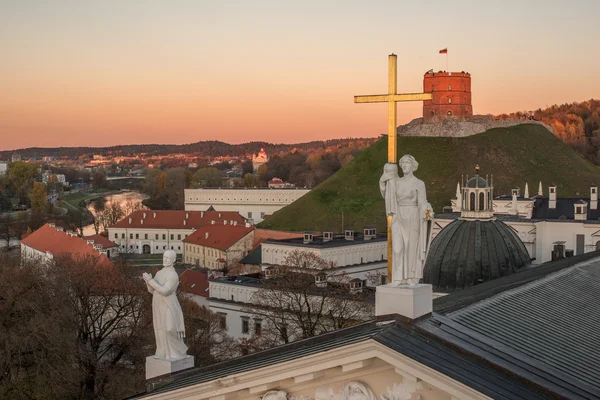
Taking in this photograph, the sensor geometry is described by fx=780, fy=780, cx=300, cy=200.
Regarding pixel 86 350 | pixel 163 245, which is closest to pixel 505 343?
pixel 86 350

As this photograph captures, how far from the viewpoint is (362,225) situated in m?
124

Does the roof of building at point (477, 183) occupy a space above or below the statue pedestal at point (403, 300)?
below

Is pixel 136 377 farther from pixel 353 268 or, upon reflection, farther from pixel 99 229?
pixel 99 229

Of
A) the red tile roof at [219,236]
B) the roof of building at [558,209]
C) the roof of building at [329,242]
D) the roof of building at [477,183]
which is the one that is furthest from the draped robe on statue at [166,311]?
the red tile roof at [219,236]

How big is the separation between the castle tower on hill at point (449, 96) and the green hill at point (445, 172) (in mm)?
5496

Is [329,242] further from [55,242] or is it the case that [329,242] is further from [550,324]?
[550,324]

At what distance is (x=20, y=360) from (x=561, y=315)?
29.1 m

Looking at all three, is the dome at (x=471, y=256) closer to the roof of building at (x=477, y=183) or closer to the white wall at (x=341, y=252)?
the roof of building at (x=477, y=183)

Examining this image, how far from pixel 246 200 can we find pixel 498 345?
154 metres

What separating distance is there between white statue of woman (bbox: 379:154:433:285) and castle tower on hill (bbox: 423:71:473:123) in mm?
146247

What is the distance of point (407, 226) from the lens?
1134 cm

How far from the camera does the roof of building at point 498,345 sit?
10109 mm

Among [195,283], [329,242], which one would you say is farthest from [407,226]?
[329,242]

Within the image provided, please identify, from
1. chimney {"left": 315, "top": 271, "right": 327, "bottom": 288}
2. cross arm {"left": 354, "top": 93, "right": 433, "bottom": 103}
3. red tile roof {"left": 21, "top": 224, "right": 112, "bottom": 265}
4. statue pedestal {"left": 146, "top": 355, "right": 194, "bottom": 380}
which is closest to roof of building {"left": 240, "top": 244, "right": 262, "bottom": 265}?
red tile roof {"left": 21, "top": 224, "right": 112, "bottom": 265}
